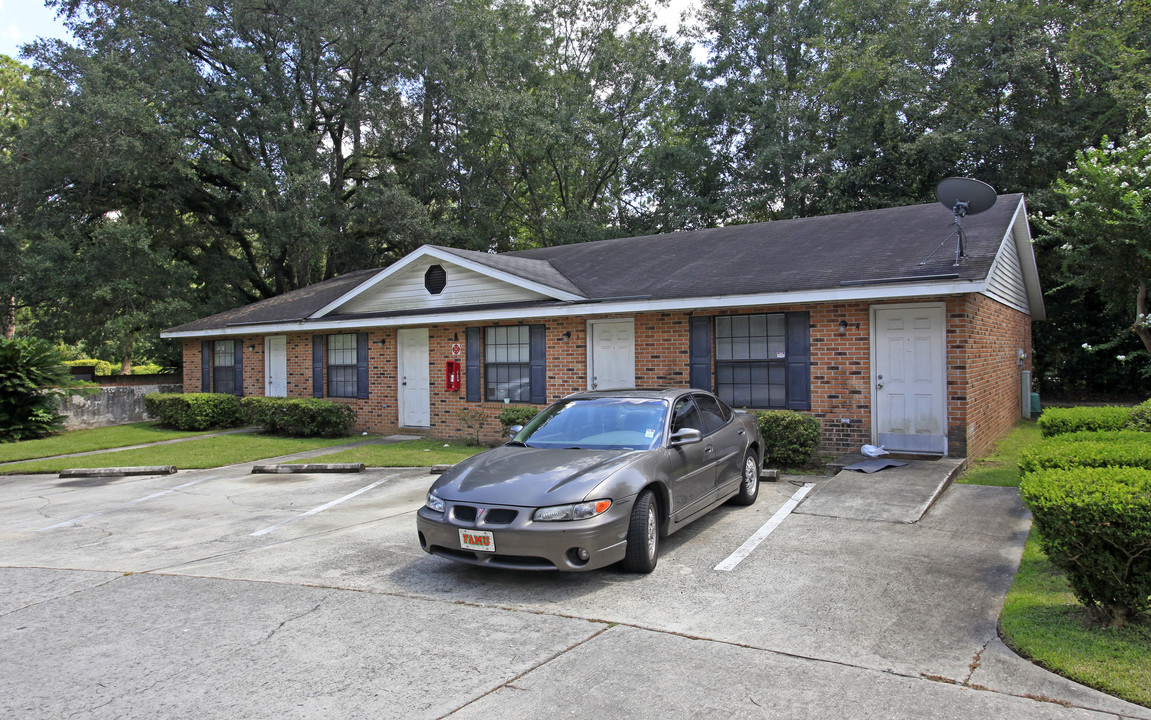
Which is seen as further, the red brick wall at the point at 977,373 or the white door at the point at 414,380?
the white door at the point at 414,380

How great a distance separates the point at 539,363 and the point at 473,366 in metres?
1.62

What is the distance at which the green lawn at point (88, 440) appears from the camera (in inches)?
552

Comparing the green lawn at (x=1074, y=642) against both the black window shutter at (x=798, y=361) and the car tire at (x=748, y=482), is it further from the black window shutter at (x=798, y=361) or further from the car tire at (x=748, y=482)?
the black window shutter at (x=798, y=361)

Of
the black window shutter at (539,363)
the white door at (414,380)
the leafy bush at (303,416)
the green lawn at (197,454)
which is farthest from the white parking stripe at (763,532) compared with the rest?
the leafy bush at (303,416)

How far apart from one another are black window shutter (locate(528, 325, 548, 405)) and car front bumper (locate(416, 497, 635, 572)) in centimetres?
819

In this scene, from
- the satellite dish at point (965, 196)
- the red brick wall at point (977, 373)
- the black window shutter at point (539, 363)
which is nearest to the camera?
the red brick wall at point (977, 373)

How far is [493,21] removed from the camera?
89.5 ft

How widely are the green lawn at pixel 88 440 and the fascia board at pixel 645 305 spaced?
331 centimetres

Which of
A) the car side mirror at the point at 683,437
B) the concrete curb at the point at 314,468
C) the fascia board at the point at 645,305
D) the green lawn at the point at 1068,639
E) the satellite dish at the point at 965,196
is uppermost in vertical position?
the satellite dish at the point at 965,196

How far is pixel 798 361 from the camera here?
10805 millimetres

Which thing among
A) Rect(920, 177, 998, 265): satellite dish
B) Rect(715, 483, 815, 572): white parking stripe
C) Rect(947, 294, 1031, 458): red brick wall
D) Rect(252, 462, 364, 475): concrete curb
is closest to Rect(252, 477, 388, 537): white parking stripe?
Rect(252, 462, 364, 475): concrete curb

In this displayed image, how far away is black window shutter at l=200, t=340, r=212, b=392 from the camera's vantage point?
19578 mm

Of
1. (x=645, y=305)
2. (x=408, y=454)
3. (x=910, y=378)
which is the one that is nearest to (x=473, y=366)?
(x=408, y=454)

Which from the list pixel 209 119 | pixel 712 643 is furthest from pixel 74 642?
pixel 209 119
